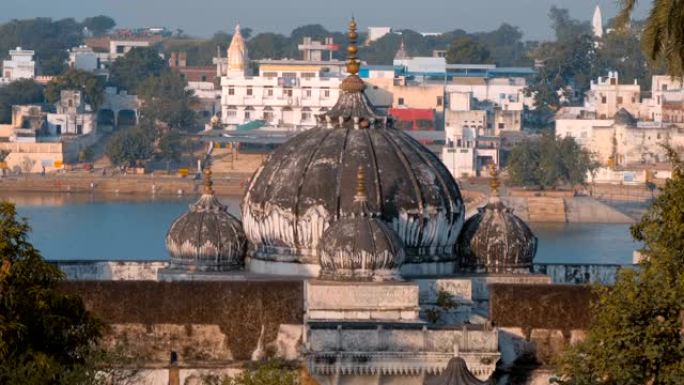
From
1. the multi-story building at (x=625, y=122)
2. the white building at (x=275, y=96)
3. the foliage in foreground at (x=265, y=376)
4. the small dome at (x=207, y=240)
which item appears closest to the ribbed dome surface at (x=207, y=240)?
Result: the small dome at (x=207, y=240)

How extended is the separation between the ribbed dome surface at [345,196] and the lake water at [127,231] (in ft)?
85.2

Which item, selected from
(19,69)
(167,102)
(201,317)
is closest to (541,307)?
(201,317)

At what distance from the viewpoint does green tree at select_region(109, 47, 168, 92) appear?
97.9 metres

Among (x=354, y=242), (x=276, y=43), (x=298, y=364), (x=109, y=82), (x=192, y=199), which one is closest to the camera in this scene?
(x=298, y=364)

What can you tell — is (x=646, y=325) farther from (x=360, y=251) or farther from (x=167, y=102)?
(x=167, y=102)

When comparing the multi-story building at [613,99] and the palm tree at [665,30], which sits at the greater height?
the palm tree at [665,30]

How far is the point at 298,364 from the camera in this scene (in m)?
19.5

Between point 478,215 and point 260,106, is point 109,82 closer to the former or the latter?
point 260,106

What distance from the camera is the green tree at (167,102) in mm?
86312

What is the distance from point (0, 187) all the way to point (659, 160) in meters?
16.9

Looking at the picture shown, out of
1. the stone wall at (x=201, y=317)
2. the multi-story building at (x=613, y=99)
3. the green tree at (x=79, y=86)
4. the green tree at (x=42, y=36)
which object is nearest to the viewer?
the stone wall at (x=201, y=317)

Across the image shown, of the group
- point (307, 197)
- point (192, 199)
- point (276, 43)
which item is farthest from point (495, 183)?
point (276, 43)

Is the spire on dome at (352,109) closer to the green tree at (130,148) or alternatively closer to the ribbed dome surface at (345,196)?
the ribbed dome surface at (345,196)

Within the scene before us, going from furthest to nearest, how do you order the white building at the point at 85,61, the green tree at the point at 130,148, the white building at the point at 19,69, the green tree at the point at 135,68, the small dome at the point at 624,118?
the white building at the point at 85,61
the white building at the point at 19,69
the green tree at the point at 135,68
the green tree at the point at 130,148
the small dome at the point at 624,118
